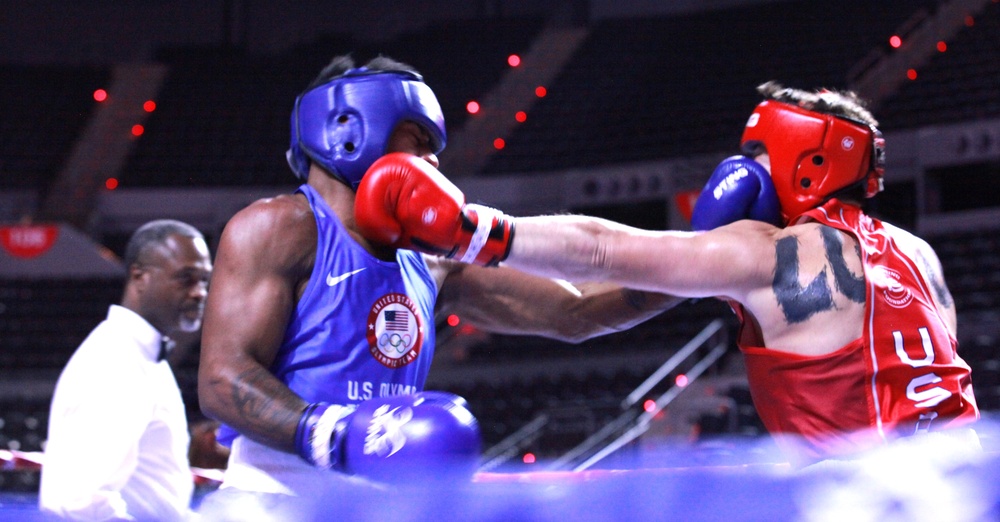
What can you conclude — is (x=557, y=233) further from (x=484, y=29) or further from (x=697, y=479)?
(x=484, y=29)

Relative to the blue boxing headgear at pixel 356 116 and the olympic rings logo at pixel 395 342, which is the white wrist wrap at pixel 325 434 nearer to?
the olympic rings logo at pixel 395 342

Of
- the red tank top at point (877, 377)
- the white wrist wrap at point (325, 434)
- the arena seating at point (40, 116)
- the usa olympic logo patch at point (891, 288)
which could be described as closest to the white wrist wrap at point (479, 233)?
the white wrist wrap at point (325, 434)

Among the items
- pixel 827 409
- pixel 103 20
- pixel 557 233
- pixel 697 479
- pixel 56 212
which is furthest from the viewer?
pixel 103 20

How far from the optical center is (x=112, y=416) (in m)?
2.55

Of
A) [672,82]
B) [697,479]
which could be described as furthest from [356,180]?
[672,82]

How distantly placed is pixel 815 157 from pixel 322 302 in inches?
44.3

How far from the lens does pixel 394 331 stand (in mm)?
1946

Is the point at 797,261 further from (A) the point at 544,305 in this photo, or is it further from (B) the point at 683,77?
(B) the point at 683,77

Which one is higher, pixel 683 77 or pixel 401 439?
pixel 683 77

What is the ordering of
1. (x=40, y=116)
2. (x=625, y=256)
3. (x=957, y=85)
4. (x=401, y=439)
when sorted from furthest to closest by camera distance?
1. (x=40, y=116)
2. (x=957, y=85)
3. (x=625, y=256)
4. (x=401, y=439)

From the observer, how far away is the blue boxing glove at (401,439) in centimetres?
139

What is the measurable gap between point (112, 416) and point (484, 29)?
1588 cm

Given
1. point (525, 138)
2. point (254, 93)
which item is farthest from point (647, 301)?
point (254, 93)

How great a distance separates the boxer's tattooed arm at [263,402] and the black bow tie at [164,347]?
4.56 feet
